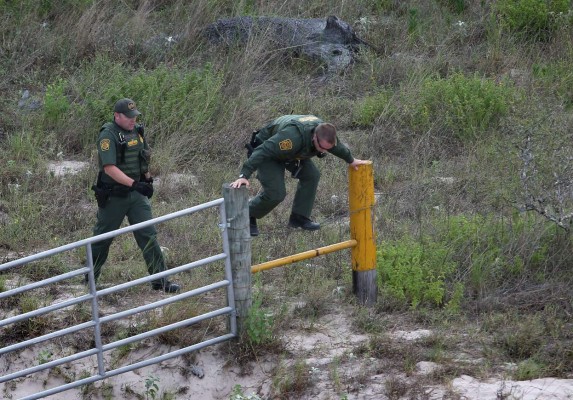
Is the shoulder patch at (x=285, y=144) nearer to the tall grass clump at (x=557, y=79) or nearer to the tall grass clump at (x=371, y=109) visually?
the tall grass clump at (x=371, y=109)

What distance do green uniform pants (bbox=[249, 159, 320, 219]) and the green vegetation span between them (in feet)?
1.87

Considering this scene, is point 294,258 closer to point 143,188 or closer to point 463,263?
point 143,188

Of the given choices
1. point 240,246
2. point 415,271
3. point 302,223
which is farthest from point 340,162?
point 240,246

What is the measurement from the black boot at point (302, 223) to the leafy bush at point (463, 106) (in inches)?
143

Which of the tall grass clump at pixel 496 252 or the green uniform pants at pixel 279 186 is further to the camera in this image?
the tall grass clump at pixel 496 252

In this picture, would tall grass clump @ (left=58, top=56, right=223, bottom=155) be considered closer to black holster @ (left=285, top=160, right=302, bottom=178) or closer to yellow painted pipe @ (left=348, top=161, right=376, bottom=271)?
black holster @ (left=285, top=160, right=302, bottom=178)

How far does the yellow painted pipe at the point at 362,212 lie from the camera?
679 centimetres

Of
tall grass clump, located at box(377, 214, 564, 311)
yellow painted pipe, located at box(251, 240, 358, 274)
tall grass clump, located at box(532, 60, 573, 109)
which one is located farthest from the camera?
tall grass clump, located at box(532, 60, 573, 109)

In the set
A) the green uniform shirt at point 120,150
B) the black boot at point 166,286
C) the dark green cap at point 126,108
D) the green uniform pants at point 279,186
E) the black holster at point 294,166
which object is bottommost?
the black boot at point 166,286

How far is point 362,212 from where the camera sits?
269 inches

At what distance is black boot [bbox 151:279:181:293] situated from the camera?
285 inches

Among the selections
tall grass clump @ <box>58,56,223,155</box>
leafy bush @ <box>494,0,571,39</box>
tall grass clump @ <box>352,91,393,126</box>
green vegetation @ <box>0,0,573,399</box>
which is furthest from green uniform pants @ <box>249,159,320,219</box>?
leafy bush @ <box>494,0,571,39</box>

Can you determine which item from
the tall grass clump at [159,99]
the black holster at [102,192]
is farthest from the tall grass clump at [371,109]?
the black holster at [102,192]

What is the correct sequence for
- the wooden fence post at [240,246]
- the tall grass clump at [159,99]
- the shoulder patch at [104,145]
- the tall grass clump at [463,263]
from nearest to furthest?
the wooden fence post at [240,246] → the shoulder patch at [104,145] → the tall grass clump at [463,263] → the tall grass clump at [159,99]
